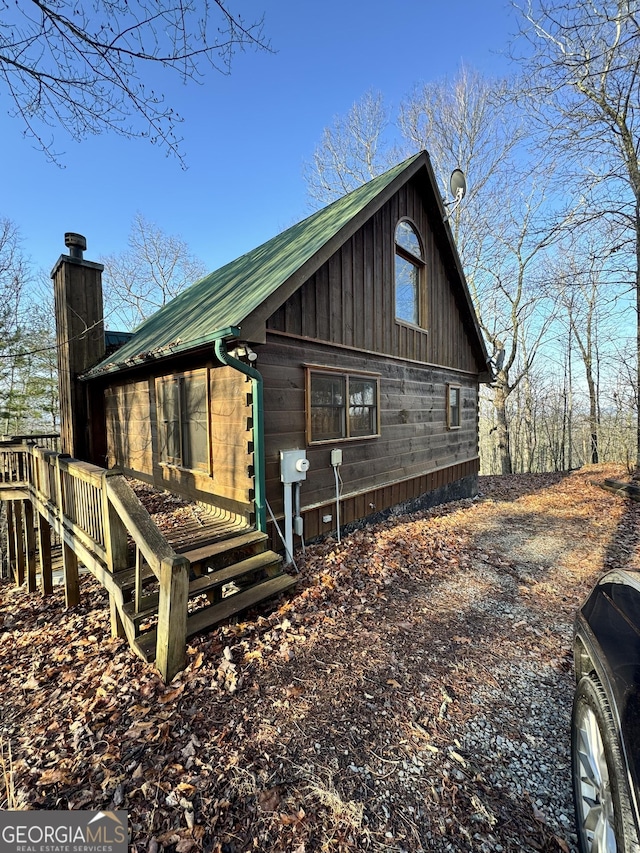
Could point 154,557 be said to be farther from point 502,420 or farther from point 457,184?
point 502,420

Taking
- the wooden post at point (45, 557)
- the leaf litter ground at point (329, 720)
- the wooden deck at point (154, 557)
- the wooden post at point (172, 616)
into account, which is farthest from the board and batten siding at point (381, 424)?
the wooden post at point (45, 557)

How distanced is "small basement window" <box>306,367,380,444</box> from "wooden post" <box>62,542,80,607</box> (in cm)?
390

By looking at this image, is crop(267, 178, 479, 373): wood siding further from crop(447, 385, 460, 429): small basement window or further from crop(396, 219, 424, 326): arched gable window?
crop(447, 385, 460, 429): small basement window

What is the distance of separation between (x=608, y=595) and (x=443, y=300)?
9061mm

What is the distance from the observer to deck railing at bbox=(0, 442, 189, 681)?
10.1 ft

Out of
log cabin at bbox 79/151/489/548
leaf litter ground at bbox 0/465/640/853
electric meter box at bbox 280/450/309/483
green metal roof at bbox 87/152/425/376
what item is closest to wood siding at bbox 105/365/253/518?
log cabin at bbox 79/151/489/548

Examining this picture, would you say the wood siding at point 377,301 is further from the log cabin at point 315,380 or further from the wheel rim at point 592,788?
the wheel rim at point 592,788

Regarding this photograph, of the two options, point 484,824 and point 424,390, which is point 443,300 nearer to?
point 424,390

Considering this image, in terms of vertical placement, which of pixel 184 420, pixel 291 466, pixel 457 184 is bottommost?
pixel 291 466

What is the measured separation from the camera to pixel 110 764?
2.37 meters

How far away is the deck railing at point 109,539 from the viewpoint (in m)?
3.09

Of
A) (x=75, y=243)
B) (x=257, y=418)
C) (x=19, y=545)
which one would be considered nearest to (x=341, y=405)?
(x=257, y=418)

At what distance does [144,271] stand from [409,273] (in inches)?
814

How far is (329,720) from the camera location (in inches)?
107
